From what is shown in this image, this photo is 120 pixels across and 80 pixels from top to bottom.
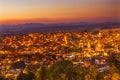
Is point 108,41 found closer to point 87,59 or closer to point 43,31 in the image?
point 87,59

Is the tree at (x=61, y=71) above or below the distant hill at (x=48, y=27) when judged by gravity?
below

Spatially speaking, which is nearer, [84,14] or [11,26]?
[11,26]

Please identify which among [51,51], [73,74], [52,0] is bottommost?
[73,74]

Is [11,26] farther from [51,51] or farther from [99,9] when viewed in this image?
[99,9]

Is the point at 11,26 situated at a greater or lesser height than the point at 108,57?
greater

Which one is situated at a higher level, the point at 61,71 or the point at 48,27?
the point at 48,27

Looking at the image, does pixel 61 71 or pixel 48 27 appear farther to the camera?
pixel 48 27

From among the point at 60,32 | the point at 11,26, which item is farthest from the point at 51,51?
the point at 11,26

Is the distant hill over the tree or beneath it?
over
